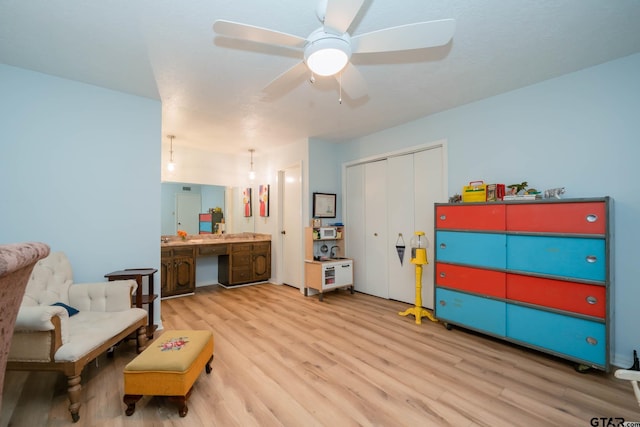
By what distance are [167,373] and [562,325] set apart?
3.02 m

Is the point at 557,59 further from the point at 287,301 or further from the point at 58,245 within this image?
the point at 58,245

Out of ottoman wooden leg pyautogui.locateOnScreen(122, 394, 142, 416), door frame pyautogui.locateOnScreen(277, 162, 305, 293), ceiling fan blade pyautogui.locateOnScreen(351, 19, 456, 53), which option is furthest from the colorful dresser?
ottoman wooden leg pyautogui.locateOnScreen(122, 394, 142, 416)

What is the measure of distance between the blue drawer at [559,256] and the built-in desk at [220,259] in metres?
3.91

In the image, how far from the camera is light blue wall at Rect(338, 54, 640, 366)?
2.17 metres

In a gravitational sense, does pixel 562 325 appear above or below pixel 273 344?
above

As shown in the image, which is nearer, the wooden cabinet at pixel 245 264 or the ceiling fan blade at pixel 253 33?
the ceiling fan blade at pixel 253 33

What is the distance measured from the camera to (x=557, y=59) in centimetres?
224

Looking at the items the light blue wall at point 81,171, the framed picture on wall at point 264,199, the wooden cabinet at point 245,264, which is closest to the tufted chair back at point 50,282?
the light blue wall at point 81,171

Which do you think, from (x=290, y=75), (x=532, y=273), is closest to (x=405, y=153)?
(x=532, y=273)

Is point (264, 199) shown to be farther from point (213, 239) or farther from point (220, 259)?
point (220, 259)

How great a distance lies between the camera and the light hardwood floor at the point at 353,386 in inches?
65.5

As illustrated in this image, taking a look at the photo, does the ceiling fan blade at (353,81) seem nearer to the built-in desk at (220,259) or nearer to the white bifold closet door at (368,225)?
the white bifold closet door at (368,225)

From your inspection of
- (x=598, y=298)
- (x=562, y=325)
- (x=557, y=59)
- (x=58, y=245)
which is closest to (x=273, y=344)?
(x=58, y=245)

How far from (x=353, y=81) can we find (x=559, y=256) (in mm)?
2247
